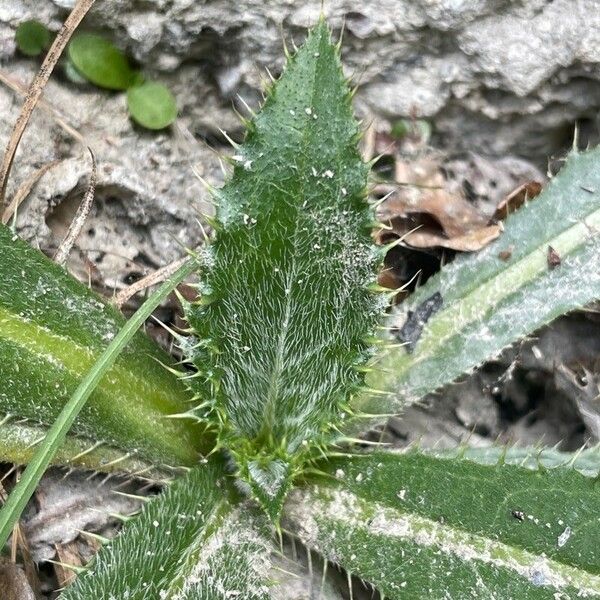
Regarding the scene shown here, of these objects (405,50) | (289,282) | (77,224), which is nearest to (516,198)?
(405,50)

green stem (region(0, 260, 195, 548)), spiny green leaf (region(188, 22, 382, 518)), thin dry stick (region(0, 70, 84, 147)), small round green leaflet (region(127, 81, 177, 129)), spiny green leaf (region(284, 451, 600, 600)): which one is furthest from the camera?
small round green leaflet (region(127, 81, 177, 129))

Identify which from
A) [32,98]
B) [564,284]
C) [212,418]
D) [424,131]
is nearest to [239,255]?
[212,418]

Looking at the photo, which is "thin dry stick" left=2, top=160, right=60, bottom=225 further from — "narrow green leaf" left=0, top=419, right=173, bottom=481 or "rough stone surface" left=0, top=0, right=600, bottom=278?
"narrow green leaf" left=0, top=419, right=173, bottom=481

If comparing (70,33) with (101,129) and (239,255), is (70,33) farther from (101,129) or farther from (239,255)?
(239,255)

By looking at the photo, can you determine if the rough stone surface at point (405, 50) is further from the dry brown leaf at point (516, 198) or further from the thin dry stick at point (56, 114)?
the dry brown leaf at point (516, 198)

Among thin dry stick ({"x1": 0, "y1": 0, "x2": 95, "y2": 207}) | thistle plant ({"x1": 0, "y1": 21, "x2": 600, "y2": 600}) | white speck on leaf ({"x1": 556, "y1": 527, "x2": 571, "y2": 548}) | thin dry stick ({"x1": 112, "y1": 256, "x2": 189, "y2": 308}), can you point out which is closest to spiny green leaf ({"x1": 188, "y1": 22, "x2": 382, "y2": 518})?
thistle plant ({"x1": 0, "y1": 21, "x2": 600, "y2": 600})

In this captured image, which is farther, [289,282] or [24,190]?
[24,190]

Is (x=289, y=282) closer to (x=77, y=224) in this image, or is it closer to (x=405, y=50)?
(x=77, y=224)
